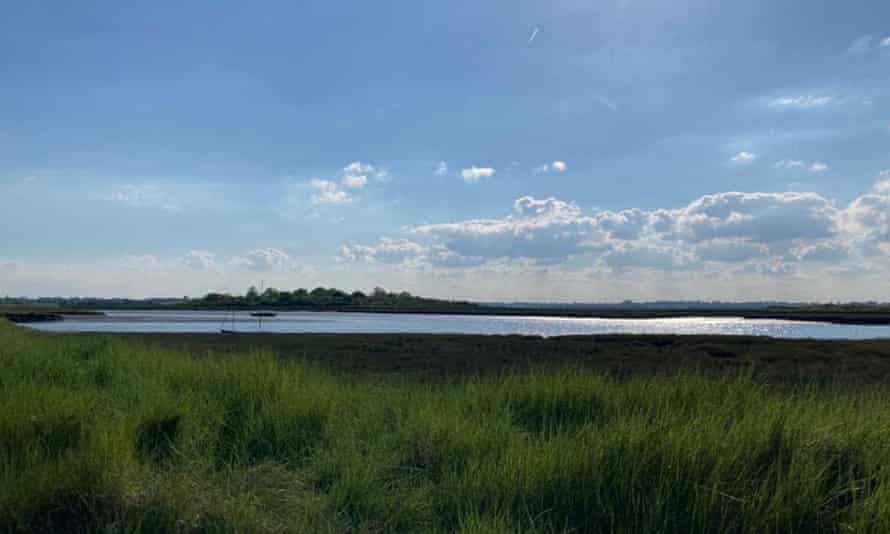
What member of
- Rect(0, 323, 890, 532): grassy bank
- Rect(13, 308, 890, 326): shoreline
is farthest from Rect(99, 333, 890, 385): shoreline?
Rect(13, 308, 890, 326): shoreline

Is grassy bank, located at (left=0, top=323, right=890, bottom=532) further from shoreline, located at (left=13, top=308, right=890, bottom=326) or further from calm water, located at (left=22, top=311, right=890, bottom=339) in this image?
shoreline, located at (left=13, top=308, right=890, bottom=326)

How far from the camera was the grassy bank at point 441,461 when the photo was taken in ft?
15.8

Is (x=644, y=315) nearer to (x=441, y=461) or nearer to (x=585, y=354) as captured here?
(x=585, y=354)

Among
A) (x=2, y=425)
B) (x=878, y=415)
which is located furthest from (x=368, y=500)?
(x=878, y=415)

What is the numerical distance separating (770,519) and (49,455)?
6.29 m

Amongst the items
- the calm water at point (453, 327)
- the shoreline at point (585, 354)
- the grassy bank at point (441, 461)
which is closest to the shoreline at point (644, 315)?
the calm water at point (453, 327)

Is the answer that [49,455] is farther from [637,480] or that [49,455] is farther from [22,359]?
[22,359]

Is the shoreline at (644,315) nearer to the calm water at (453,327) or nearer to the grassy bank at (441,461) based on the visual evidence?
the calm water at (453,327)

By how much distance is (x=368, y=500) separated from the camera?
534 centimetres

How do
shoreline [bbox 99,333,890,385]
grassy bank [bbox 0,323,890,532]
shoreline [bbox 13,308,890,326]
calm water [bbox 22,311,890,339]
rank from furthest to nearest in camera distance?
shoreline [bbox 13,308,890,326], calm water [bbox 22,311,890,339], shoreline [bbox 99,333,890,385], grassy bank [bbox 0,323,890,532]

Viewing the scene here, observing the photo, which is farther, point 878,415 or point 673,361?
point 673,361

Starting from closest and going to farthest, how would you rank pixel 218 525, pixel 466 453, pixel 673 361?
pixel 218 525
pixel 466 453
pixel 673 361

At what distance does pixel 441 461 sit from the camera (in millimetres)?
6371

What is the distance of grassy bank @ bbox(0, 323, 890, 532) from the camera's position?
4.82m
